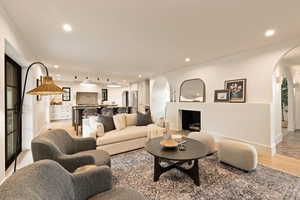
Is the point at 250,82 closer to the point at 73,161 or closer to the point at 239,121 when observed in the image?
the point at 239,121

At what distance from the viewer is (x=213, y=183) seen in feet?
6.74

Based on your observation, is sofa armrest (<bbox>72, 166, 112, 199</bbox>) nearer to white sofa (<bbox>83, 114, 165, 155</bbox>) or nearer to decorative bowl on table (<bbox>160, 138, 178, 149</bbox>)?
decorative bowl on table (<bbox>160, 138, 178, 149</bbox>)

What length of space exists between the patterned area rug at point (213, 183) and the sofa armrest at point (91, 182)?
781 mm

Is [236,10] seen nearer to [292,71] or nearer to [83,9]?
[83,9]

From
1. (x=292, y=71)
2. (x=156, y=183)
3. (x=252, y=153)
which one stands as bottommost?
(x=156, y=183)

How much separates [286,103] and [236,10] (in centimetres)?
558

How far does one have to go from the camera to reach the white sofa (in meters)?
3.07

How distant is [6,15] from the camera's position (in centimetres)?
197

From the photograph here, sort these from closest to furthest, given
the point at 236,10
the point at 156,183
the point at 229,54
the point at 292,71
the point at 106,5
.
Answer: the point at 106,5 → the point at 236,10 → the point at 156,183 → the point at 229,54 → the point at 292,71

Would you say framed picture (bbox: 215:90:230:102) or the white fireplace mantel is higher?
framed picture (bbox: 215:90:230:102)

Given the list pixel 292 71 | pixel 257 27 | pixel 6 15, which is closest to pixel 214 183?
pixel 257 27

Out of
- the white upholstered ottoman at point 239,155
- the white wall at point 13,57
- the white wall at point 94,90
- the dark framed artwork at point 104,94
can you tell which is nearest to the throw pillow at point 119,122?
the white wall at point 13,57

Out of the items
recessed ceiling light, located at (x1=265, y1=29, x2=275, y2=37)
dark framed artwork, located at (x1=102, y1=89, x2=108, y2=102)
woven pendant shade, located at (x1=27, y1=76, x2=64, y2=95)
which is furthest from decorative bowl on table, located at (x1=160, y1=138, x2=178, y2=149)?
dark framed artwork, located at (x1=102, y1=89, x2=108, y2=102)

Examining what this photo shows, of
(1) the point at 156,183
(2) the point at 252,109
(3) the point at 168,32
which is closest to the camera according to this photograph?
(1) the point at 156,183
